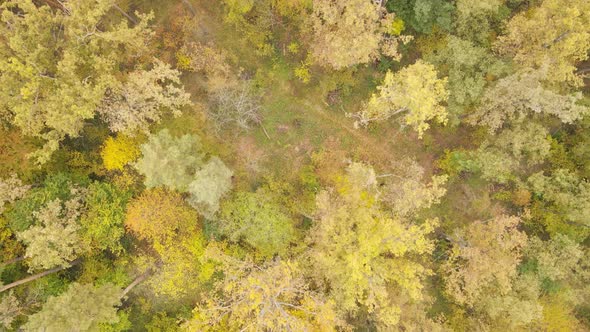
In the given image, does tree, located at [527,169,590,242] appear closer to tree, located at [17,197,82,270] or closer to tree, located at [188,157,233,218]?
tree, located at [188,157,233,218]

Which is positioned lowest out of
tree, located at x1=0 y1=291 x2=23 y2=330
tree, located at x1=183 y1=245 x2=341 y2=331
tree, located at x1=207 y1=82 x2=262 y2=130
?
tree, located at x1=0 y1=291 x2=23 y2=330

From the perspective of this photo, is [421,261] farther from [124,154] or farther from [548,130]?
[124,154]

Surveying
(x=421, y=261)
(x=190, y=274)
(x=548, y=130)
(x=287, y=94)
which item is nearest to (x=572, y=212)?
(x=548, y=130)

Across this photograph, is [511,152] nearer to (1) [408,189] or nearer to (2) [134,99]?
(1) [408,189]

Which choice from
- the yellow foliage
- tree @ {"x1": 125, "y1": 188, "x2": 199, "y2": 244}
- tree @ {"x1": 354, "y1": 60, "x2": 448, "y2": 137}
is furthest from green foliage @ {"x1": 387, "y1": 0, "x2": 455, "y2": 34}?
the yellow foliage

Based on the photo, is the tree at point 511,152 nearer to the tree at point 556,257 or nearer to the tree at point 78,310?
the tree at point 556,257

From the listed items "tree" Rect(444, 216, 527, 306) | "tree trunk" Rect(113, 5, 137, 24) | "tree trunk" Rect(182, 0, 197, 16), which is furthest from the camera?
"tree trunk" Rect(182, 0, 197, 16)

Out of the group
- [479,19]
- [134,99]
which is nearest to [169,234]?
[134,99]
